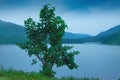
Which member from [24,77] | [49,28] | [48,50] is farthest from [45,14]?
[24,77]

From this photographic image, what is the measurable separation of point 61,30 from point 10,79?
3566 centimetres

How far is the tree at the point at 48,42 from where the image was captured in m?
47.2

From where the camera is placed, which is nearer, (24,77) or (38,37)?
(24,77)

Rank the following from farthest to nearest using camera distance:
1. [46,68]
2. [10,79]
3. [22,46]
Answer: [22,46]
[46,68]
[10,79]

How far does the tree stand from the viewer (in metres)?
47.2

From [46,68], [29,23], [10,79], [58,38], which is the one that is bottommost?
[10,79]

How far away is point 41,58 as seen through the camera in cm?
4794

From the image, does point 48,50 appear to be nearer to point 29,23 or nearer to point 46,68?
point 46,68

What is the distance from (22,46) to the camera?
165 feet

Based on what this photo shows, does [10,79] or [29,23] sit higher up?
[29,23]

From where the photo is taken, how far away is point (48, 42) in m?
47.9

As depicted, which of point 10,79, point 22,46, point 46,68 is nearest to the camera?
point 10,79

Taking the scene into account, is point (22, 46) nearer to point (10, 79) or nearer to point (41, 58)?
→ point (41, 58)

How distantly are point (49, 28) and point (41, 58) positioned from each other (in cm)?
449
